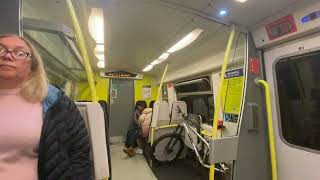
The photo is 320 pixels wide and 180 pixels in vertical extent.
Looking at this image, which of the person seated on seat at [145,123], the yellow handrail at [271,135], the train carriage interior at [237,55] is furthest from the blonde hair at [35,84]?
the person seated on seat at [145,123]

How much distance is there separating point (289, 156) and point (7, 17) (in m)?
2.44

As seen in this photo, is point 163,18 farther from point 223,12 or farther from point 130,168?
point 130,168

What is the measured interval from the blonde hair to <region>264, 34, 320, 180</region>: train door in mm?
1964

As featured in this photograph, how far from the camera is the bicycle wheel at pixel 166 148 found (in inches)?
179

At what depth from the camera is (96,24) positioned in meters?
2.63

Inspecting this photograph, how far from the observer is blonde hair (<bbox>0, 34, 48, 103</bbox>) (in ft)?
3.58

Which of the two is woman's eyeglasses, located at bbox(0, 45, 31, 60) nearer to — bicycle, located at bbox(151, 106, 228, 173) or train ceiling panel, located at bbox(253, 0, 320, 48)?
train ceiling panel, located at bbox(253, 0, 320, 48)

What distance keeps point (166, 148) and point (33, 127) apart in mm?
3827

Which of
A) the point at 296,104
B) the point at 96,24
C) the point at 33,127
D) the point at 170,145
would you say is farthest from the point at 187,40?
the point at 33,127

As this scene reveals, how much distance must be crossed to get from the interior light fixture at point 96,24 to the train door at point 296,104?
180cm

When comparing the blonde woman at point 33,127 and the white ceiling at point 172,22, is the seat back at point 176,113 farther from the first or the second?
the blonde woman at point 33,127

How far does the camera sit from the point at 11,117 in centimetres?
103

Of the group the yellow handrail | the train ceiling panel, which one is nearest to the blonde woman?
the yellow handrail

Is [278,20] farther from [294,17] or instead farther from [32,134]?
[32,134]
